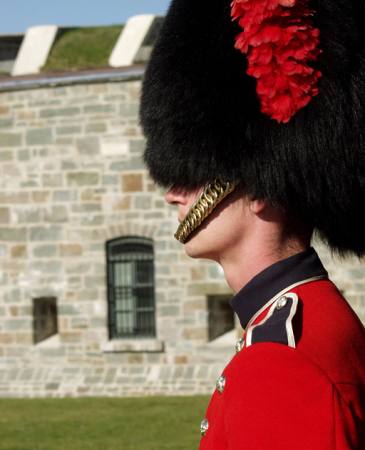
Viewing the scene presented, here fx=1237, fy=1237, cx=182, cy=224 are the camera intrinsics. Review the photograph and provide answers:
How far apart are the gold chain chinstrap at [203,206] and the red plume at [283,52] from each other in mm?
259

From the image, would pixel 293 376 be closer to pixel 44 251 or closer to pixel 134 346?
pixel 134 346

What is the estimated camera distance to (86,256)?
54.7 feet

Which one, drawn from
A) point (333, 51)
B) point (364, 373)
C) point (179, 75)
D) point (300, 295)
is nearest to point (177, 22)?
point (179, 75)

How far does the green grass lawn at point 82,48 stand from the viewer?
56.4 ft

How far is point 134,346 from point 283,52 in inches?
532

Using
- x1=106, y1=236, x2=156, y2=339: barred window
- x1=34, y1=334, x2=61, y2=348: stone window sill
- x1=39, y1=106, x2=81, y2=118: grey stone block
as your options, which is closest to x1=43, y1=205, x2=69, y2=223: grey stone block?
x1=106, y1=236, x2=156, y2=339: barred window

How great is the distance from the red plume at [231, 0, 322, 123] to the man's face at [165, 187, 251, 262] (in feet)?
0.83

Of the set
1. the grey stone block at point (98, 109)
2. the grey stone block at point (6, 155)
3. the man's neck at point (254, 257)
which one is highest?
the grey stone block at point (98, 109)

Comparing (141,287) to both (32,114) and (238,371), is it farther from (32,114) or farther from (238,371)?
(238,371)

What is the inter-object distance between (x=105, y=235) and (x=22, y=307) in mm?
1548

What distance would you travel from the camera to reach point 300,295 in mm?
3023

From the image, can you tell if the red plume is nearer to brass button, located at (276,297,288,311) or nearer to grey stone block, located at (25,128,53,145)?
brass button, located at (276,297,288,311)

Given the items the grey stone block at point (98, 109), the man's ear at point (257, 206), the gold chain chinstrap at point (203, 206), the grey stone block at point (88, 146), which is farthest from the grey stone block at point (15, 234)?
the man's ear at point (257, 206)

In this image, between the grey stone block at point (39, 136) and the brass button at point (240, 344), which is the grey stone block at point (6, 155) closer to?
the grey stone block at point (39, 136)
